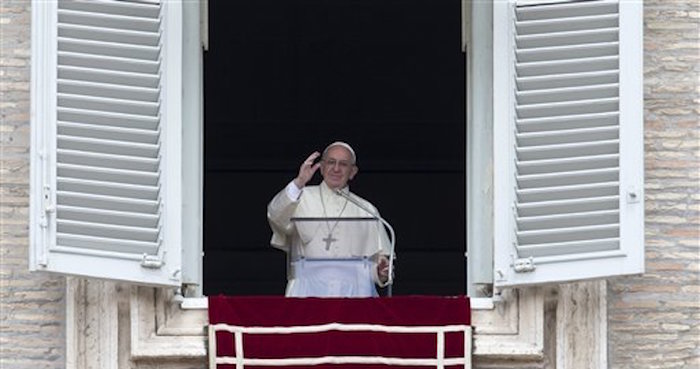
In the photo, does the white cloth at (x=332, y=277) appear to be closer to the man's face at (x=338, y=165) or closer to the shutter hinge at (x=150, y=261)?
the man's face at (x=338, y=165)

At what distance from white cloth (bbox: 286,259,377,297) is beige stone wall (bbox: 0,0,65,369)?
3.94ft

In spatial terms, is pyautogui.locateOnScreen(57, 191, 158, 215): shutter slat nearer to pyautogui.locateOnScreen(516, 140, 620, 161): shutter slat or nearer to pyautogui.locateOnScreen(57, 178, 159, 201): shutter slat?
pyautogui.locateOnScreen(57, 178, 159, 201): shutter slat

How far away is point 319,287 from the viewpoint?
50.8 ft

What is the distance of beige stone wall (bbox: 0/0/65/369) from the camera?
14.5 m

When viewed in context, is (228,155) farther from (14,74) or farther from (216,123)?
(14,74)

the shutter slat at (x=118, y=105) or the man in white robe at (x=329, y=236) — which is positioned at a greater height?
the shutter slat at (x=118, y=105)

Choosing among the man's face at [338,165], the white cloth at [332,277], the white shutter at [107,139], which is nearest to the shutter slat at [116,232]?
the white shutter at [107,139]

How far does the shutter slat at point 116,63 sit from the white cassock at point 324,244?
1.32m

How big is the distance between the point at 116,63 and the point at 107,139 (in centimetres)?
29

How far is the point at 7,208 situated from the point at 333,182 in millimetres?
1908

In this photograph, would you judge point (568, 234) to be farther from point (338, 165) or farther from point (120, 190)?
point (338, 165)

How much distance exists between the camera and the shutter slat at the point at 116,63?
14453 millimetres

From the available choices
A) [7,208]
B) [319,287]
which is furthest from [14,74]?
[319,287]


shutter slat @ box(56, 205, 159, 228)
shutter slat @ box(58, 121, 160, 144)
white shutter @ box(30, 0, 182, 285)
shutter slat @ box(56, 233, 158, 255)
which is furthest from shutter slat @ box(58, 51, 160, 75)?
shutter slat @ box(56, 233, 158, 255)
